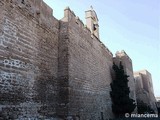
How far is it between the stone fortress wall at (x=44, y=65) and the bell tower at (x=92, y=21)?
1.86 m

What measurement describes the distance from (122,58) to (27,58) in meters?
11.9

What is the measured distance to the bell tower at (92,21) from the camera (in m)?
12.8

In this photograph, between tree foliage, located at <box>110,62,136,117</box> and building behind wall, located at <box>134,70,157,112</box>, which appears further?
building behind wall, located at <box>134,70,157,112</box>

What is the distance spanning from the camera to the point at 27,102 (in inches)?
234

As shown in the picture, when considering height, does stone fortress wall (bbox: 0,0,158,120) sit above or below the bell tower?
below

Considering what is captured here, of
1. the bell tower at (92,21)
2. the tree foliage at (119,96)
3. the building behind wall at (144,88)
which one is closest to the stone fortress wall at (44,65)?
the bell tower at (92,21)

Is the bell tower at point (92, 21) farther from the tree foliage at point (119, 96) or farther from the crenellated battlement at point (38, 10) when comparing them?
the crenellated battlement at point (38, 10)

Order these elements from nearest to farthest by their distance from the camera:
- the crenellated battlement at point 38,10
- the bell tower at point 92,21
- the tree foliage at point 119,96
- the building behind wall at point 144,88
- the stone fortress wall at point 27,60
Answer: the stone fortress wall at point 27,60 → the crenellated battlement at point 38,10 → the bell tower at point 92,21 → the tree foliage at point 119,96 → the building behind wall at point 144,88

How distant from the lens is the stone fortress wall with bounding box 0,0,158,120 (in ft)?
18.0

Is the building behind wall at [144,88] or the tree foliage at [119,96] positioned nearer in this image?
the tree foliage at [119,96]

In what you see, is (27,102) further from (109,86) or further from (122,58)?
(122,58)

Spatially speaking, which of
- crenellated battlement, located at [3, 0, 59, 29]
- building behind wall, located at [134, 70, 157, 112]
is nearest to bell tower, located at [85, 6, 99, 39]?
crenellated battlement, located at [3, 0, 59, 29]

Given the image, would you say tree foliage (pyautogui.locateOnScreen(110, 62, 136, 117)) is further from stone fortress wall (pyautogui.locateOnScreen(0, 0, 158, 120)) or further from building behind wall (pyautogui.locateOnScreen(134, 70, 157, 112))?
building behind wall (pyautogui.locateOnScreen(134, 70, 157, 112))

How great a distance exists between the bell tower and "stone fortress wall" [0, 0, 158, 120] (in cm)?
186
